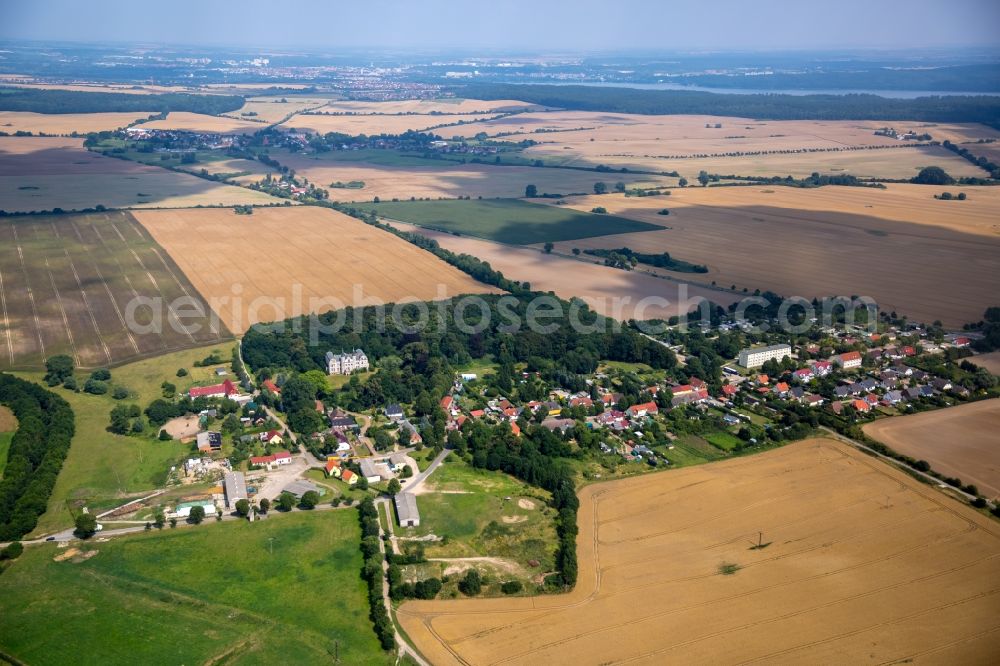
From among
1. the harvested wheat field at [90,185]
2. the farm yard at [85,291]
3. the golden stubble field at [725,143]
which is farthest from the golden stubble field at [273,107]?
the farm yard at [85,291]

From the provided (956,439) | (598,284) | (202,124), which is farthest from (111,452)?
(202,124)

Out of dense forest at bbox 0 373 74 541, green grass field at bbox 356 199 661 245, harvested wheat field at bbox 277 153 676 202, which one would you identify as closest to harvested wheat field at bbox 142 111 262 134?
harvested wheat field at bbox 277 153 676 202

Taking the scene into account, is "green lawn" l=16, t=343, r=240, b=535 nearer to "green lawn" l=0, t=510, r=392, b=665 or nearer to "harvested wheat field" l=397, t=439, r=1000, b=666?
"green lawn" l=0, t=510, r=392, b=665

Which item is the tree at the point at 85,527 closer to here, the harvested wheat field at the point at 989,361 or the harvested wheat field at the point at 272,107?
the harvested wheat field at the point at 989,361

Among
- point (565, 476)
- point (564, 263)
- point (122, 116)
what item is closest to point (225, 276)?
point (564, 263)

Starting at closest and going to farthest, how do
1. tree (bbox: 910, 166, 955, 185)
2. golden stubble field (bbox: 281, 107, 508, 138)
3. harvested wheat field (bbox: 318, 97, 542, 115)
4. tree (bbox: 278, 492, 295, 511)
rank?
tree (bbox: 278, 492, 295, 511), tree (bbox: 910, 166, 955, 185), golden stubble field (bbox: 281, 107, 508, 138), harvested wheat field (bbox: 318, 97, 542, 115)

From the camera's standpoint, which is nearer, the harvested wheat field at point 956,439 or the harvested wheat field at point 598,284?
the harvested wheat field at point 956,439
